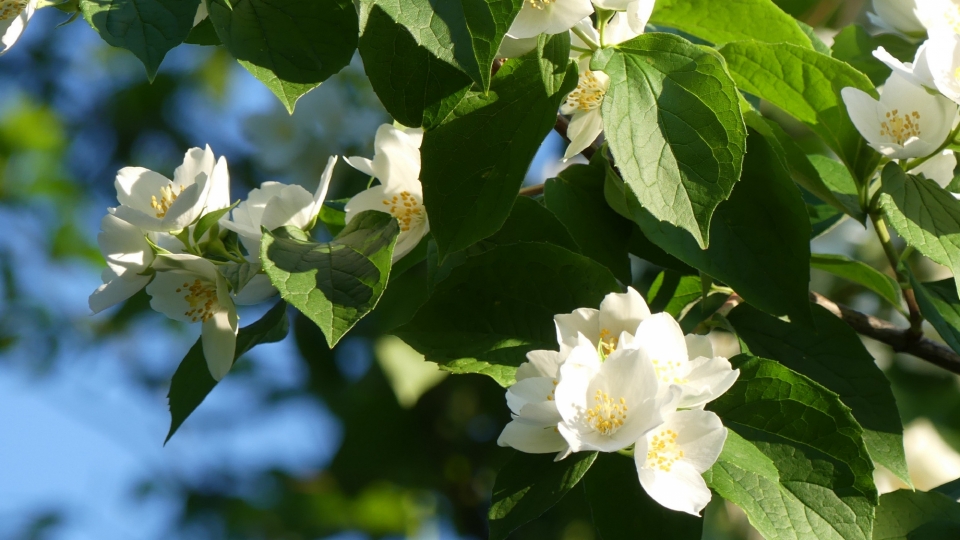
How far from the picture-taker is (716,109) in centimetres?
63

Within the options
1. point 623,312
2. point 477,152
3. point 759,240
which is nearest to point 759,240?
point 759,240

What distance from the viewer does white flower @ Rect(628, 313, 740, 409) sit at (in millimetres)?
625

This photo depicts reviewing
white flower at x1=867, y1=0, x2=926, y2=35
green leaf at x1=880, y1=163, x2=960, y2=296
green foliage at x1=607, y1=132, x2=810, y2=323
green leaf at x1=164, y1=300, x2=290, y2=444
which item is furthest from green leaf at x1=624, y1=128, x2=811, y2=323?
white flower at x1=867, y1=0, x2=926, y2=35

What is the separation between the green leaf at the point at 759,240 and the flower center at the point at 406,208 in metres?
0.21

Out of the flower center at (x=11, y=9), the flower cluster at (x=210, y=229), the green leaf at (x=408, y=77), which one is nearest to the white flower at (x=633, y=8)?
the green leaf at (x=408, y=77)

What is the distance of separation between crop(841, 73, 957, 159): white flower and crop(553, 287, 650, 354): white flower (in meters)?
0.27

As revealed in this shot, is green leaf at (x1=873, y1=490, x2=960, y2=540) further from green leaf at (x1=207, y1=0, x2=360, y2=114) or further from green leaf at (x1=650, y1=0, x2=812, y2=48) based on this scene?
green leaf at (x1=207, y1=0, x2=360, y2=114)

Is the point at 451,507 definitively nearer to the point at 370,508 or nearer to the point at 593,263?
the point at 370,508

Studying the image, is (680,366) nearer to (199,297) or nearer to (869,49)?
(199,297)

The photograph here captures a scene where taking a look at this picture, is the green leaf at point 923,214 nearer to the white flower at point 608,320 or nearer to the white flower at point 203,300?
Result: the white flower at point 608,320

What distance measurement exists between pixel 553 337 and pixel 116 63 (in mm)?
1958

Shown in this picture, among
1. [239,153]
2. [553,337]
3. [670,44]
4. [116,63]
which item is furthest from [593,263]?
[116,63]

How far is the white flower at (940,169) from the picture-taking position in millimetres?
856

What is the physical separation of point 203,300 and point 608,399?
1.24ft
